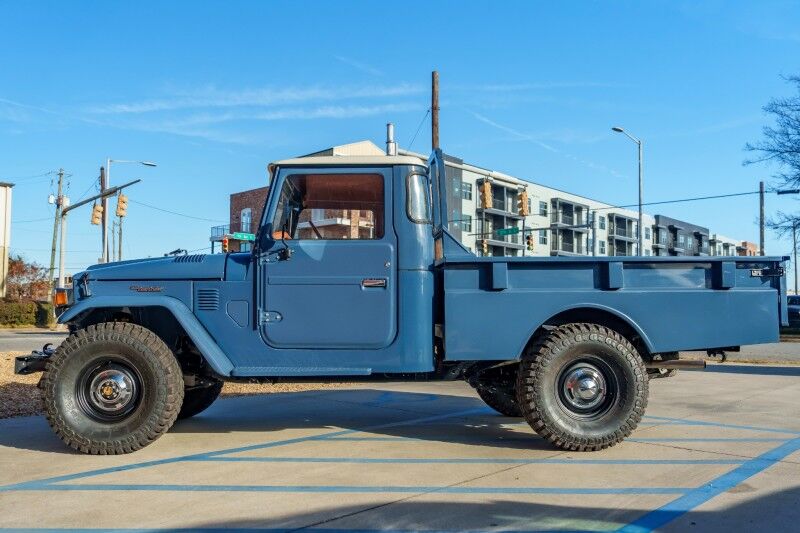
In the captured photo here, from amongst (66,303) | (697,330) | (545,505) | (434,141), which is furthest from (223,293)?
(434,141)

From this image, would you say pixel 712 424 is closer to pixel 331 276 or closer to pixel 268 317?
pixel 331 276

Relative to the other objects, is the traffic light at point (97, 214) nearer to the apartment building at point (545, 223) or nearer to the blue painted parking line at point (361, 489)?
the apartment building at point (545, 223)

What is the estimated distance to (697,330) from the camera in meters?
5.64

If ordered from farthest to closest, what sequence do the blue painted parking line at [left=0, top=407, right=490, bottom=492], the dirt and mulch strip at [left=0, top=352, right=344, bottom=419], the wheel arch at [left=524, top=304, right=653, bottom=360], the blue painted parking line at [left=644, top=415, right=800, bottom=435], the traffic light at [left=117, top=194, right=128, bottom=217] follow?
the traffic light at [left=117, top=194, right=128, bottom=217], the dirt and mulch strip at [left=0, top=352, right=344, bottom=419], the blue painted parking line at [left=644, top=415, right=800, bottom=435], the wheel arch at [left=524, top=304, right=653, bottom=360], the blue painted parking line at [left=0, top=407, right=490, bottom=492]

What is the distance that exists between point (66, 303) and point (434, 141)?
16.8 m

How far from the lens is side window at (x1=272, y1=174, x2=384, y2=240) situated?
18.3ft

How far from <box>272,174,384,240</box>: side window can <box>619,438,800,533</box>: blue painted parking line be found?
9.49ft

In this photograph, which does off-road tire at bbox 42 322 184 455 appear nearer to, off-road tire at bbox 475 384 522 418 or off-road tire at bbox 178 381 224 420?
off-road tire at bbox 178 381 224 420

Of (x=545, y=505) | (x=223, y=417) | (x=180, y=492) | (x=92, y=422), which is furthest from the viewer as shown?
(x=223, y=417)

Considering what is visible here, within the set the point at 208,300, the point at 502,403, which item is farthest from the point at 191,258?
the point at 502,403

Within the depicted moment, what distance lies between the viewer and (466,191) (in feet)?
200

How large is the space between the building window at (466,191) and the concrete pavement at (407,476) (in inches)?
2104

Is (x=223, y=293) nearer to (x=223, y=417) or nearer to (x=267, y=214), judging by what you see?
(x=267, y=214)

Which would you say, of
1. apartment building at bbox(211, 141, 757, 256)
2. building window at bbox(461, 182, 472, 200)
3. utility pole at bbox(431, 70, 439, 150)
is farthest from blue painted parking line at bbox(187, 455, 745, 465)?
building window at bbox(461, 182, 472, 200)
